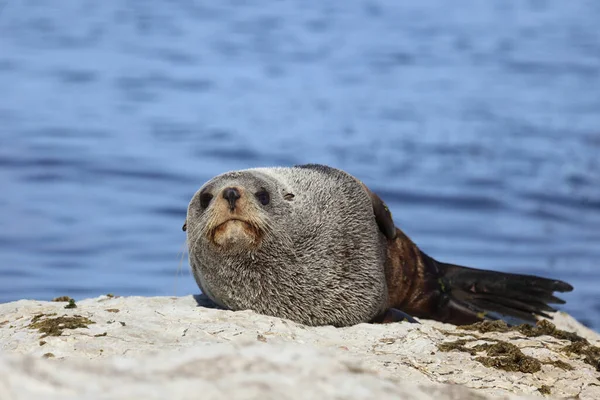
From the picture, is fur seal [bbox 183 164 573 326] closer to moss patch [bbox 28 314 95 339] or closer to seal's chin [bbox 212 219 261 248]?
seal's chin [bbox 212 219 261 248]

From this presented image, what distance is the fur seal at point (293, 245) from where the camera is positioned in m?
7.36

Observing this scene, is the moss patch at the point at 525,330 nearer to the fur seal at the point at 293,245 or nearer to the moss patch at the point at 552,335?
the moss patch at the point at 552,335

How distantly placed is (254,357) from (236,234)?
11.7 feet

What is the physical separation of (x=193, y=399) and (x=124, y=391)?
232 millimetres

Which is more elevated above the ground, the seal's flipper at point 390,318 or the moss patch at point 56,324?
the seal's flipper at point 390,318

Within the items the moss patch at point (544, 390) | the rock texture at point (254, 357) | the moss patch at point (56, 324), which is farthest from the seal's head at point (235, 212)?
the moss patch at point (544, 390)

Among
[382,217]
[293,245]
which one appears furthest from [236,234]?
[382,217]

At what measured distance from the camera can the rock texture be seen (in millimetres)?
3467

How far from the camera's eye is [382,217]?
8461 mm

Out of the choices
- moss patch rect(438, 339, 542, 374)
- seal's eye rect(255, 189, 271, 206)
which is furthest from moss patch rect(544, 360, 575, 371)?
seal's eye rect(255, 189, 271, 206)

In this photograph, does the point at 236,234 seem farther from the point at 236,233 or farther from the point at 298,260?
the point at 298,260

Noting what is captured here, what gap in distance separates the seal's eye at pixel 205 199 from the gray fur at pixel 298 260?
0.05 meters

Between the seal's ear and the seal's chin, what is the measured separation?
4.48 feet

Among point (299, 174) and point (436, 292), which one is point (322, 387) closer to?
point (299, 174)
